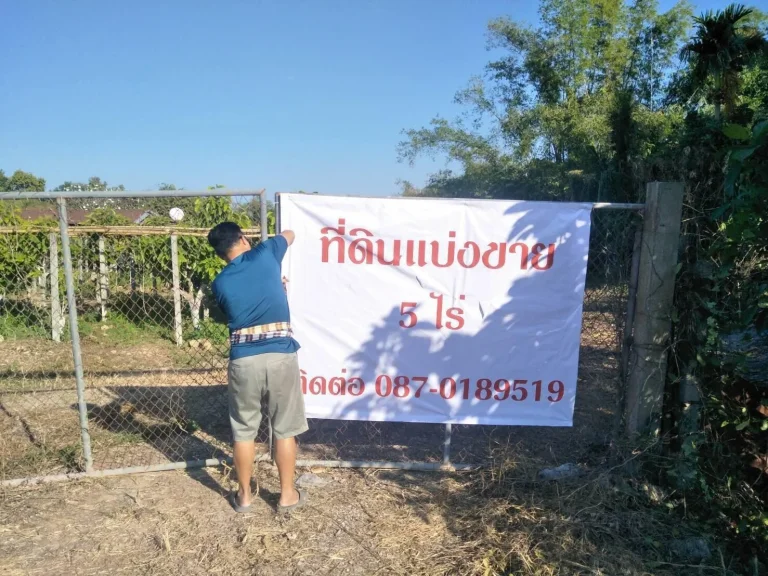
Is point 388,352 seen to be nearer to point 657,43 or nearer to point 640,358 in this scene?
point 640,358

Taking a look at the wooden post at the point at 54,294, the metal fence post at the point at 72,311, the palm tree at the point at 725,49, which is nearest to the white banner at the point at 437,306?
the metal fence post at the point at 72,311

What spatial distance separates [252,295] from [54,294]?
684cm

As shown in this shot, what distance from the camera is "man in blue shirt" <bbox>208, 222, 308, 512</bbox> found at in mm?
3041

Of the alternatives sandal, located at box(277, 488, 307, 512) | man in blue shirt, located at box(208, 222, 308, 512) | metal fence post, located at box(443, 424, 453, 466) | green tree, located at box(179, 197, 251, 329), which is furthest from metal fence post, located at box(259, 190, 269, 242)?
green tree, located at box(179, 197, 251, 329)

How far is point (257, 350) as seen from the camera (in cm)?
306

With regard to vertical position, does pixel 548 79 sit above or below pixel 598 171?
above

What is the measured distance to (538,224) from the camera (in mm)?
3434

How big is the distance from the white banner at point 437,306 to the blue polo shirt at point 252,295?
390 millimetres

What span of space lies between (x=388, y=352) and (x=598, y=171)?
19899mm

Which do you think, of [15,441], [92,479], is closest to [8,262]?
[15,441]

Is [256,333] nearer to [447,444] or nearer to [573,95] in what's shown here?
[447,444]

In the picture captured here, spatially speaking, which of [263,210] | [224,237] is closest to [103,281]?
[263,210]

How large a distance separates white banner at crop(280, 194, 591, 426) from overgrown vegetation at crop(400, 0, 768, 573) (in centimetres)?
70

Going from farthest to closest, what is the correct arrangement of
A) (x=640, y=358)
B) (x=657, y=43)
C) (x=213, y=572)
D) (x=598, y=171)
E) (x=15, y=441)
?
1. (x=657, y=43)
2. (x=598, y=171)
3. (x=15, y=441)
4. (x=640, y=358)
5. (x=213, y=572)
